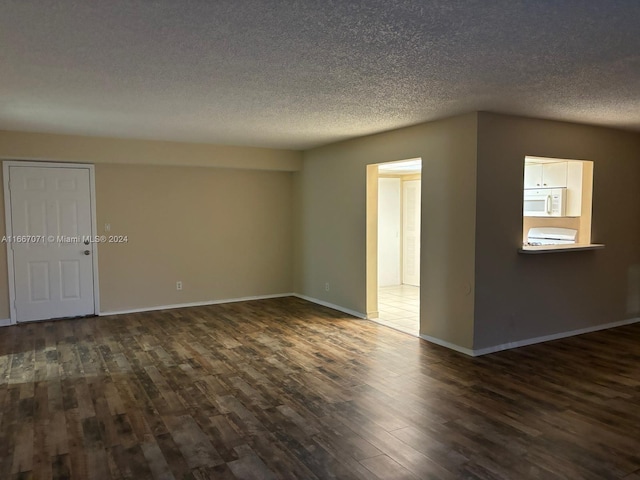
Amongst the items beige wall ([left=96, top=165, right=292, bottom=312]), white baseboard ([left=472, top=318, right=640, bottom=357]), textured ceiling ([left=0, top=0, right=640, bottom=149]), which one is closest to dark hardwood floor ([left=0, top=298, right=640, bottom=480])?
white baseboard ([left=472, top=318, right=640, bottom=357])

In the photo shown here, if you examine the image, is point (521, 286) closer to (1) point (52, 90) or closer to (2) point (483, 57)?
(2) point (483, 57)

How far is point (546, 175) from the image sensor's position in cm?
636

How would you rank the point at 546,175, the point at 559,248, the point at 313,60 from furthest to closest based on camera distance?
the point at 546,175
the point at 559,248
the point at 313,60

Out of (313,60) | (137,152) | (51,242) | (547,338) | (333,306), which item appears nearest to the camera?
(313,60)

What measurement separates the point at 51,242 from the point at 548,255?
20.0 ft

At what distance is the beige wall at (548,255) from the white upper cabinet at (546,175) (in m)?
0.59

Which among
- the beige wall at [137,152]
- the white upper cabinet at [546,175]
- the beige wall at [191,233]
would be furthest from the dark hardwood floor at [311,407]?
the beige wall at [137,152]

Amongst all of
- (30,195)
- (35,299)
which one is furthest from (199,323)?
(30,195)

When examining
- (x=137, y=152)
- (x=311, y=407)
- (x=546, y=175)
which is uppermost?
(x=137, y=152)

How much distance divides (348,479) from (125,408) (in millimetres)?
1825

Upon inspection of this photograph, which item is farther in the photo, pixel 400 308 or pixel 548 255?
pixel 400 308

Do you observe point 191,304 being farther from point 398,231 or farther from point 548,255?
point 548,255

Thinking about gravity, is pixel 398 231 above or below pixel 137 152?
below

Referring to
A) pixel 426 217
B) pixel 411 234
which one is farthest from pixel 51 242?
pixel 411 234
